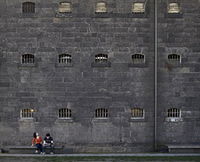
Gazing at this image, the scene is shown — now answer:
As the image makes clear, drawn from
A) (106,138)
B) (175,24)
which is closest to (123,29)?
(175,24)

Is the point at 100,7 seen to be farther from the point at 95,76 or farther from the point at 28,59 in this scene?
the point at 28,59

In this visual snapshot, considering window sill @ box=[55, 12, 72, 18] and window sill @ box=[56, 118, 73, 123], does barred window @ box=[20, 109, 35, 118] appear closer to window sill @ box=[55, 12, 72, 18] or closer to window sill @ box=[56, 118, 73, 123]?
window sill @ box=[56, 118, 73, 123]

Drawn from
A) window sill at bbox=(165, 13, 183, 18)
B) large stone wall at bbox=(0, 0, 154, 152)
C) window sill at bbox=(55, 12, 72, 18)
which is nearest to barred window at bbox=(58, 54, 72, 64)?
large stone wall at bbox=(0, 0, 154, 152)

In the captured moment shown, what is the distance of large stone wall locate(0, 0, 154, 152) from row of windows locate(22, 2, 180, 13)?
1.02 ft

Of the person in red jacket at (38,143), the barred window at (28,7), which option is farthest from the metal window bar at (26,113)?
the barred window at (28,7)

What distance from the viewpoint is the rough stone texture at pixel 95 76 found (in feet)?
78.3

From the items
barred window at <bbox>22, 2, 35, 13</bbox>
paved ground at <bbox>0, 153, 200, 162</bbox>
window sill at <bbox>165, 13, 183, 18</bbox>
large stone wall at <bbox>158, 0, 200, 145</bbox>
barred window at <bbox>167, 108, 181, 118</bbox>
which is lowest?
paved ground at <bbox>0, 153, 200, 162</bbox>

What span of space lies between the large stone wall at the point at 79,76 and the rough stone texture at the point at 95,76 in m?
0.06

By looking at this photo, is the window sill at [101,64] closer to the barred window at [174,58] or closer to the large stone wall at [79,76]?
the large stone wall at [79,76]

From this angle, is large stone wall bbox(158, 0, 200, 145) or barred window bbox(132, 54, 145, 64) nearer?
large stone wall bbox(158, 0, 200, 145)

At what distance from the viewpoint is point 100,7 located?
24.1 meters

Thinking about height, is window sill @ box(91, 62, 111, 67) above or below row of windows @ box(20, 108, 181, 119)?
above

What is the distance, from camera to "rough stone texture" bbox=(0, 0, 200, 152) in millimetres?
23875

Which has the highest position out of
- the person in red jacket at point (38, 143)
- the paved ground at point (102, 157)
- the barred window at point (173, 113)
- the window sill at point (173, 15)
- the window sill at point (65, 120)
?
the window sill at point (173, 15)
